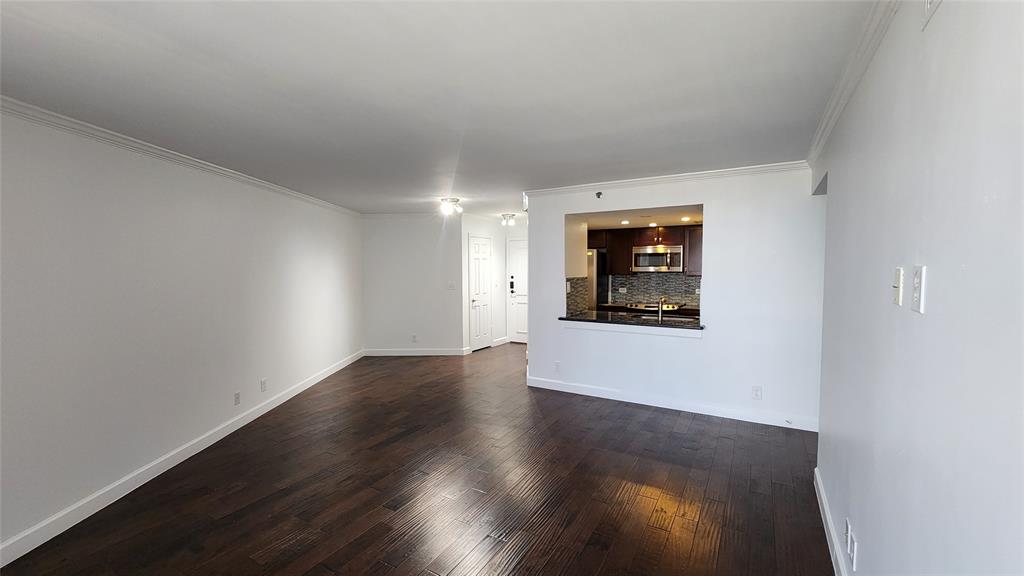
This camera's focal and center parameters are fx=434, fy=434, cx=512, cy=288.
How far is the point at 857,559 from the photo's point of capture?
1.75 m

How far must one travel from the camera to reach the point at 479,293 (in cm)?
766

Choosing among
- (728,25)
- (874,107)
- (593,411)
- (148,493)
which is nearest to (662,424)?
(593,411)

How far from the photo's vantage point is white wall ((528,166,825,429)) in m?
3.88

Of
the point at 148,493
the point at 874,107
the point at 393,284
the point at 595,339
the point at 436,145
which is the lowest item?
the point at 148,493

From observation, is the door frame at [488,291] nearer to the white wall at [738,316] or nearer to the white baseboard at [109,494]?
the white wall at [738,316]

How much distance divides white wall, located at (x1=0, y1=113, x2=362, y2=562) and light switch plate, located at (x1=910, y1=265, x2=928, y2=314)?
394 centimetres

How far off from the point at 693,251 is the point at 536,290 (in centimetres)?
271

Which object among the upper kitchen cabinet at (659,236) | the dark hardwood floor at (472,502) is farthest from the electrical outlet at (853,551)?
the upper kitchen cabinet at (659,236)

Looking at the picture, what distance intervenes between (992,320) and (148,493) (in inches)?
166

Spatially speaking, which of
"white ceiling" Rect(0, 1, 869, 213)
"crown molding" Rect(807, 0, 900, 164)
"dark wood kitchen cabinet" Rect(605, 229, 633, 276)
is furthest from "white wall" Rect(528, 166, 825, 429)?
"dark wood kitchen cabinet" Rect(605, 229, 633, 276)

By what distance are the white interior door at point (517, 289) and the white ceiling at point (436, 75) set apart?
4.93 metres

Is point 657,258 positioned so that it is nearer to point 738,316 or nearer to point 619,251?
point 619,251

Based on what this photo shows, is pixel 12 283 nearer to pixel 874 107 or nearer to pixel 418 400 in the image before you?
pixel 418 400

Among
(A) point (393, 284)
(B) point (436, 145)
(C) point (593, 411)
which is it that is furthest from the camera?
(A) point (393, 284)
